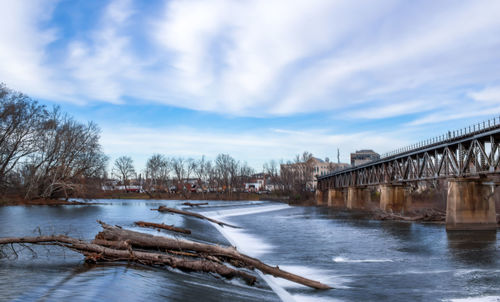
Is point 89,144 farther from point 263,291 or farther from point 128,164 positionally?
point 128,164

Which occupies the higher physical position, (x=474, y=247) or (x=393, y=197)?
(x=393, y=197)

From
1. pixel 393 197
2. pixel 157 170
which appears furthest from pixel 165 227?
pixel 157 170

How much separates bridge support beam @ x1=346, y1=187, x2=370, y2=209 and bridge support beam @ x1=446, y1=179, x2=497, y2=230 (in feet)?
140

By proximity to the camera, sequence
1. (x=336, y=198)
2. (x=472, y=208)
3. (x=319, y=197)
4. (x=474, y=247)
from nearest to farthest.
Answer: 1. (x=474, y=247)
2. (x=472, y=208)
3. (x=336, y=198)
4. (x=319, y=197)

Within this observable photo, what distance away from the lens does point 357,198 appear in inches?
3110

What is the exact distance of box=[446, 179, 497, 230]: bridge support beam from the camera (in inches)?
1352

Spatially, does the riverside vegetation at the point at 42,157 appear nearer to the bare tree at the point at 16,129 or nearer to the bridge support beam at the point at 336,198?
the bare tree at the point at 16,129

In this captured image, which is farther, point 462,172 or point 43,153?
point 43,153

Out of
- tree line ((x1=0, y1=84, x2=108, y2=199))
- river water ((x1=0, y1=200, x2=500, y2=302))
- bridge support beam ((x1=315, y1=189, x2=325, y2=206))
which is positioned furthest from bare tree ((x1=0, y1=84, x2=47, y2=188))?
bridge support beam ((x1=315, y1=189, x2=325, y2=206))

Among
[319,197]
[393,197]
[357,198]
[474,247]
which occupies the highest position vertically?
[393,197]

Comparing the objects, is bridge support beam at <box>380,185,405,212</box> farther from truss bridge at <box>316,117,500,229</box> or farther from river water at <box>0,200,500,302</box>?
river water at <box>0,200,500,302</box>

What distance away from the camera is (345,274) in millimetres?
16734

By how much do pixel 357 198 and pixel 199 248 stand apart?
6856 centimetres

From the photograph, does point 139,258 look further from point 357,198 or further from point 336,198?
point 336,198
